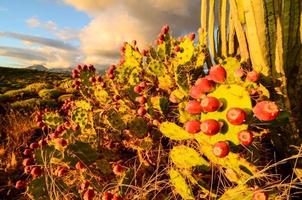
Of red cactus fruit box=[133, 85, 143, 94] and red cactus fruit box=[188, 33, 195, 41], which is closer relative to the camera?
red cactus fruit box=[133, 85, 143, 94]

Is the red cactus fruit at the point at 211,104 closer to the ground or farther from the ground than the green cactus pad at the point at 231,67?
closer to the ground

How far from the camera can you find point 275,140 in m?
3.53

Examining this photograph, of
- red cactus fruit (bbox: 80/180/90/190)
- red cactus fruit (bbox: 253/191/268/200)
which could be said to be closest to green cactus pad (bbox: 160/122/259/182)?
red cactus fruit (bbox: 253/191/268/200)

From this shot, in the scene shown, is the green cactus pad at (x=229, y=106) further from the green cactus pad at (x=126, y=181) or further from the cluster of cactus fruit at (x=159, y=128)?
the green cactus pad at (x=126, y=181)

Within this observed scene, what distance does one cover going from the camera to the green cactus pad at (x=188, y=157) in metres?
3.04

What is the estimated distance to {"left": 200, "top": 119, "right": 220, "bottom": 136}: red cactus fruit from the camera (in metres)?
2.54

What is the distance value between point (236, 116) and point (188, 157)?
713 mm

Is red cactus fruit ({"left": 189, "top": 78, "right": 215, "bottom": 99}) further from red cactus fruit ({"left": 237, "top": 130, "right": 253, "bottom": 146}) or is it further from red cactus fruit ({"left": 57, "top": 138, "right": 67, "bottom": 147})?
red cactus fruit ({"left": 57, "top": 138, "right": 67, "bottom": 147})

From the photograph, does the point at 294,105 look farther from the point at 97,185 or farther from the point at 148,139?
the point at 97,185

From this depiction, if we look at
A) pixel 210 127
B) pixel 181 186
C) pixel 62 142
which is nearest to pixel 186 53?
pixel 62 142

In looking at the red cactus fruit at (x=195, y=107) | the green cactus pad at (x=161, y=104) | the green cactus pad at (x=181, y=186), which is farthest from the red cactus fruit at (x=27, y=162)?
the red cactus fruit at (x=195, y=107)

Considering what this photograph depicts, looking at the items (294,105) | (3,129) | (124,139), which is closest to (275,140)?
(294,105)

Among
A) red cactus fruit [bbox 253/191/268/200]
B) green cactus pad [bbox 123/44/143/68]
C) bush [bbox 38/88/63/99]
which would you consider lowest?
bush [bbox 38/88/63/99]

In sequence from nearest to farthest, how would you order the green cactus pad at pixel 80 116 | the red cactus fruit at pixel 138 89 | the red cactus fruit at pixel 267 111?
the red cactus fruit at pixel 267 111 < the green cactus pad at pixel 80 116 < the red cactus fruit at pixel 138 89
